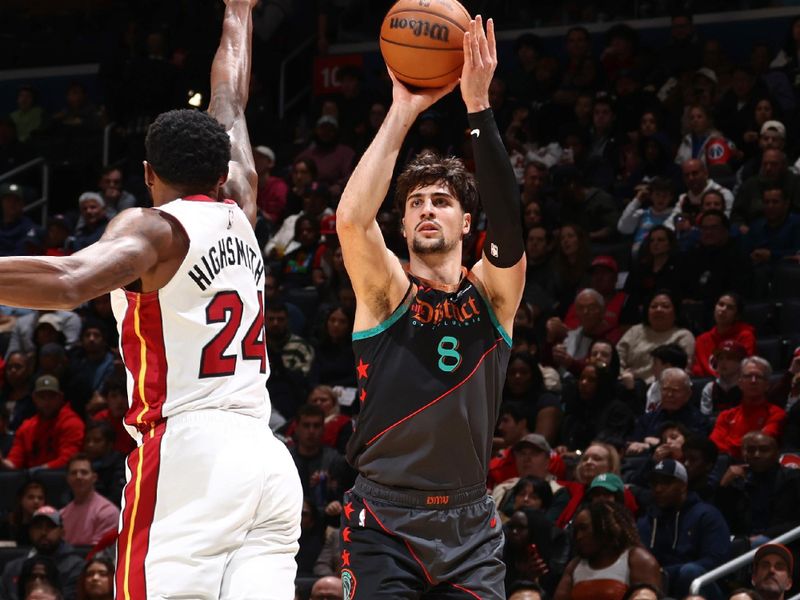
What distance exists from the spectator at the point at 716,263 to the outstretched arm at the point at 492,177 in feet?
22.7

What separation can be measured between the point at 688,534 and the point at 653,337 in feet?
8.78

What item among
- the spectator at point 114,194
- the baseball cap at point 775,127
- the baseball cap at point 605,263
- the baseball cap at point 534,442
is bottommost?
the baseball cap at point 534,442

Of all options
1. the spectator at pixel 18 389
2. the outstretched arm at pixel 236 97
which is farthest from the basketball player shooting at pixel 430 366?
the spectator at pixel 18 389

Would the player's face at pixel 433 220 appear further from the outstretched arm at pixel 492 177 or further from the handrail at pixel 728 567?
the handrail at pixel 728 567

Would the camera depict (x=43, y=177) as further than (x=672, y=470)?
Yes

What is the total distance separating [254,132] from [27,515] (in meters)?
6.89

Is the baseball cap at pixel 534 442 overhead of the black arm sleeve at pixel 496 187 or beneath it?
beneath

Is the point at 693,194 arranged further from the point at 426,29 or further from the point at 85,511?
the point at 426,29

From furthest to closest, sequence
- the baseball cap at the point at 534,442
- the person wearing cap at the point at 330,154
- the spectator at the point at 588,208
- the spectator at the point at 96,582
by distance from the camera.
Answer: the person wearing cap at the point at 330,154 → the spectator at the point at 588,208 → the baseball cap at the point at 534,442 → the spectator at the point at 96,582

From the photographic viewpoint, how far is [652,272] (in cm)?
1223

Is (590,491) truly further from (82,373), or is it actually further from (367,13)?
(367,13)

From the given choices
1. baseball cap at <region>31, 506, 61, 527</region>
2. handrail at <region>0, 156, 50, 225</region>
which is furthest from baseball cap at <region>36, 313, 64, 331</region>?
baseball cap at <region>31, 506, 61, 527</region>

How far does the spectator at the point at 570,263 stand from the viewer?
41.7 feet

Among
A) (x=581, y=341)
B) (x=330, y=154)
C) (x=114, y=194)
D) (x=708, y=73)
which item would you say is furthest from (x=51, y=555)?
(x=708, y=73)
